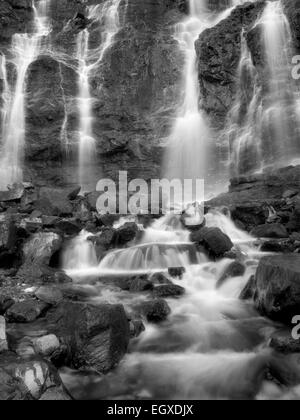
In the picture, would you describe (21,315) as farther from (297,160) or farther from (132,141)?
(132,141)

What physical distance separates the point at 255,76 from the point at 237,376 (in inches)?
852

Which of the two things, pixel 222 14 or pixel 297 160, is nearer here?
pixel 297 160

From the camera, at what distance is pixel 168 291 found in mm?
9281

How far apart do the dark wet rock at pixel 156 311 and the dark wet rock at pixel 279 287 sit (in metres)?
1.87

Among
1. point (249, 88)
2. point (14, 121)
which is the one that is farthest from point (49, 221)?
point (249, 88)

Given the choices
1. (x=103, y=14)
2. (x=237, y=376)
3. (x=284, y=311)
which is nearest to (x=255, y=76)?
(x=103, y=14)

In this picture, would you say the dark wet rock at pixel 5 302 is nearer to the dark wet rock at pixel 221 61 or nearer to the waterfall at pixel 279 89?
the waterfall at pixel 279 89

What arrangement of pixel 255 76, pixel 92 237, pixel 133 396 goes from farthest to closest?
pixel 255 76 < pixel 92 237 < pixel 133 396

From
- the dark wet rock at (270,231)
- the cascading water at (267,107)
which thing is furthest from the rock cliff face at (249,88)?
the dark wet rock at (270,231)

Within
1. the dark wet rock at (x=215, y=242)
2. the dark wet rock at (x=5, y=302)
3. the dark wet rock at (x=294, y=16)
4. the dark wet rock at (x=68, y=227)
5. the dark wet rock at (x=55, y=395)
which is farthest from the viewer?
the dark wet rock at (x=294, y=16)

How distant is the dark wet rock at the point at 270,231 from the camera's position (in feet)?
42.8

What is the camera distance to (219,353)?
6773mm

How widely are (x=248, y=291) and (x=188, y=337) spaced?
2128mm
